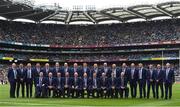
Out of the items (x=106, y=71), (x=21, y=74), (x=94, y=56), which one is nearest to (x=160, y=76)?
(x=106, y=71)

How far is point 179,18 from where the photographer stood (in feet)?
263

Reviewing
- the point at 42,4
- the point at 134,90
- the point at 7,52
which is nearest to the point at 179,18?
the point at 42,4

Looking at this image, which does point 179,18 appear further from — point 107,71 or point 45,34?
point 107,71

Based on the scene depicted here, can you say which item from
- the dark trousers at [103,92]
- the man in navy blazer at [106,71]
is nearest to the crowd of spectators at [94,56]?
the dark trousers at [103,92]

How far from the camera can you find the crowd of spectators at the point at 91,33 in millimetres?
82188

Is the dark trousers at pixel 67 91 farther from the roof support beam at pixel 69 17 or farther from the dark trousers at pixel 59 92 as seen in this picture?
the roof support beam at pixel 69 17

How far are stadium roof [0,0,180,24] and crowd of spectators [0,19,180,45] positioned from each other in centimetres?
277

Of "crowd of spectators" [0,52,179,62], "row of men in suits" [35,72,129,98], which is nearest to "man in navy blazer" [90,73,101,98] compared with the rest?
"row of men in suits" [35,72,129,98]

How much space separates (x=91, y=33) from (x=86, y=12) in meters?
10.9

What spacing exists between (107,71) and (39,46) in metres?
62.3

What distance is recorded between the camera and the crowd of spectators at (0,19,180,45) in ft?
270

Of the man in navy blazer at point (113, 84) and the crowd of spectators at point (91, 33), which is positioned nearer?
the man in navy blazer at point (113, 84)

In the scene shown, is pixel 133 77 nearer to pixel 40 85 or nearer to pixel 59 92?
pixel 59 92

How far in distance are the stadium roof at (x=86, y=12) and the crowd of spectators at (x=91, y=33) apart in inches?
109
